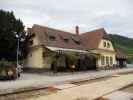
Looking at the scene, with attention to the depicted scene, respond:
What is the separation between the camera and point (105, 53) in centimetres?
3719

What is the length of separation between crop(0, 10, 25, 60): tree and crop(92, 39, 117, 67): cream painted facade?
13.9 metres

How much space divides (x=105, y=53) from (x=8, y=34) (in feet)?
60.6

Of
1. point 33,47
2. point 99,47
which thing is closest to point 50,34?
point 33,47

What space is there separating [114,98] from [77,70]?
18.6 metres

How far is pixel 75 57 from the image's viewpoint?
2616 centimetres

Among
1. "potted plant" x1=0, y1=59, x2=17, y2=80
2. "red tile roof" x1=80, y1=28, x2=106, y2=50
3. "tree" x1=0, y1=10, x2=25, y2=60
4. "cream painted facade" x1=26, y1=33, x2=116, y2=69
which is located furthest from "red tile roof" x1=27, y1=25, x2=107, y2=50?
"potted plant" x1=0, y1=59, x2=17, y2=80

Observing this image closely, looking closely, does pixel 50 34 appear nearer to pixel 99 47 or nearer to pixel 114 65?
pixel 99 47

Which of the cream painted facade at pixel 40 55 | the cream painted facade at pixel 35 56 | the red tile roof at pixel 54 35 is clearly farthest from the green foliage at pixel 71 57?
the cream painted facade at pixel 35 56

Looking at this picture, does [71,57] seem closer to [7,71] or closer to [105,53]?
[7,71]

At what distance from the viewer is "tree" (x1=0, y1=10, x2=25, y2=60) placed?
2566 cm

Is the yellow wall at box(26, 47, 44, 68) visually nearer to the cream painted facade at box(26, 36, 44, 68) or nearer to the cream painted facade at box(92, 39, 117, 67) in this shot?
the cream painted facade at box(26, 36, 44, 68)

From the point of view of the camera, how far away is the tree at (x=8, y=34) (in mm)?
25656

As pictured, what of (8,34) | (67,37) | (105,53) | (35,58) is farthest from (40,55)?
(105,53)

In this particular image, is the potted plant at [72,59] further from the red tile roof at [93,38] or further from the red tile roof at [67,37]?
the red tile roof at [93,38]
